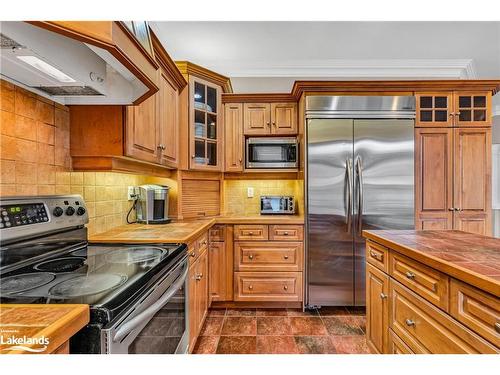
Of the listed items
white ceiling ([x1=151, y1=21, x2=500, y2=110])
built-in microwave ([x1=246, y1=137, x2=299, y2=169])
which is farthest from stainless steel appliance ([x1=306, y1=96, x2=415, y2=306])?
white ceiling ([x1=151, y1=21, x2=500, y2=110])

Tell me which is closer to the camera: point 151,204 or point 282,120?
point 151,204

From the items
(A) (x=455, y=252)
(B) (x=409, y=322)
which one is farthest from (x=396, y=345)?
(A) (x=455, y=252)

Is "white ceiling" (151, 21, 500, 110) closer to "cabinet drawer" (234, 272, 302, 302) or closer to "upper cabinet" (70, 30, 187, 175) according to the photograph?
"upper cabinet" (70, 30, 187, 175)

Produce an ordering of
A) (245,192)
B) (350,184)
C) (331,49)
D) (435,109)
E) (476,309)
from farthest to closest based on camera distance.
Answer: (245,192), (331,49), (435,109), (350,184), (476,309)

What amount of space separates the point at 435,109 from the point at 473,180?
0.83 meters

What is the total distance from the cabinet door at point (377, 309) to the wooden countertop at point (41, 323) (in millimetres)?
1538

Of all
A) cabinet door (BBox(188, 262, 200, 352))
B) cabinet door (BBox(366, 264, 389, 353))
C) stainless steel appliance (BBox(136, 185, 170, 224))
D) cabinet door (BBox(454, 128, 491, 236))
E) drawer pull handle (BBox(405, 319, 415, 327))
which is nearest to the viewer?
drawer pull handle (BBox(405, 319, 415, 327))

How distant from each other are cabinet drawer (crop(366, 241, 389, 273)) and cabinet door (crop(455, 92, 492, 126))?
195cm

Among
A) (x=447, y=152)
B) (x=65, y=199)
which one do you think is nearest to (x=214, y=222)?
(x=65, y=199)

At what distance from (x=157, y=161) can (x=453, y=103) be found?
9.74 ft

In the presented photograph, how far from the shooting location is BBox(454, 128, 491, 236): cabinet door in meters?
2.75

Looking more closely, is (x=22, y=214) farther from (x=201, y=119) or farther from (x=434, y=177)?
(x=434, y=177)

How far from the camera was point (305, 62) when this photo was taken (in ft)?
10.7

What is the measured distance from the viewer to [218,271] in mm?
2686
